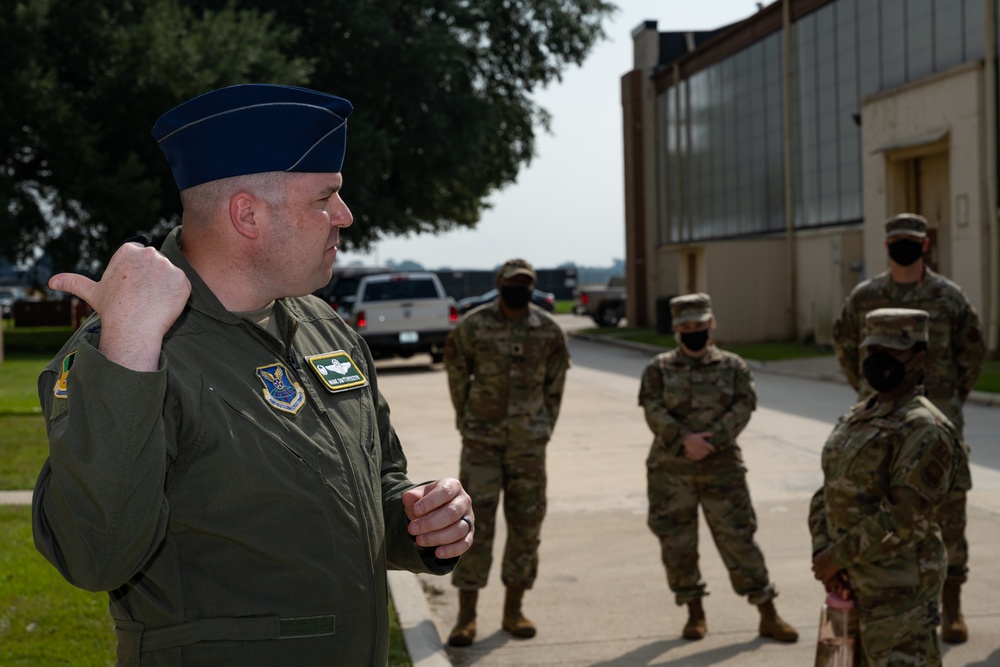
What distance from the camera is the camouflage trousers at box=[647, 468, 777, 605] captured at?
6680mm

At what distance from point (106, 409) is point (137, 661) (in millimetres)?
572

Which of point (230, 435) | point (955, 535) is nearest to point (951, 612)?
point (955, 535)

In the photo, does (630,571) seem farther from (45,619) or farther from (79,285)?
(79,285)

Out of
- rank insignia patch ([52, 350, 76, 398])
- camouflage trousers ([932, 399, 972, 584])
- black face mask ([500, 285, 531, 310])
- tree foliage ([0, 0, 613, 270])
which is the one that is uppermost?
tree foliage ([0, 0, 613, 270])

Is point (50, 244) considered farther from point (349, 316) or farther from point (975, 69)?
point (975, 69)

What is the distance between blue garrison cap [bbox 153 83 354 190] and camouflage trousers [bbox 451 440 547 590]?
4.64m

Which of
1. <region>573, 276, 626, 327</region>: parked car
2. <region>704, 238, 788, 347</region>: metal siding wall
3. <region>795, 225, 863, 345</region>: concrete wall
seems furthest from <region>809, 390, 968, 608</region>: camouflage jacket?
<region>573, 276, 626, 327</region>: parked car

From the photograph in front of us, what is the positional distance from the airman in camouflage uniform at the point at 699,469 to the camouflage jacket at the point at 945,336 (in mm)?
776

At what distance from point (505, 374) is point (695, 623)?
1780mm

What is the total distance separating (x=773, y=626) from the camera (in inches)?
261

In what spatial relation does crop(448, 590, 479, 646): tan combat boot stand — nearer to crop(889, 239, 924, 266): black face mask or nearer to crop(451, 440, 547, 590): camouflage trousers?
crop(451, 440, 547, 590): camouflage trousers

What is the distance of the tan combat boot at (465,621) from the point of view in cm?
671

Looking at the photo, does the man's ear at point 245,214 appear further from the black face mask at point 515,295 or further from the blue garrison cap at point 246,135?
the black face mask at point 515,295

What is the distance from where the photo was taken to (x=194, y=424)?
7.47 feet
